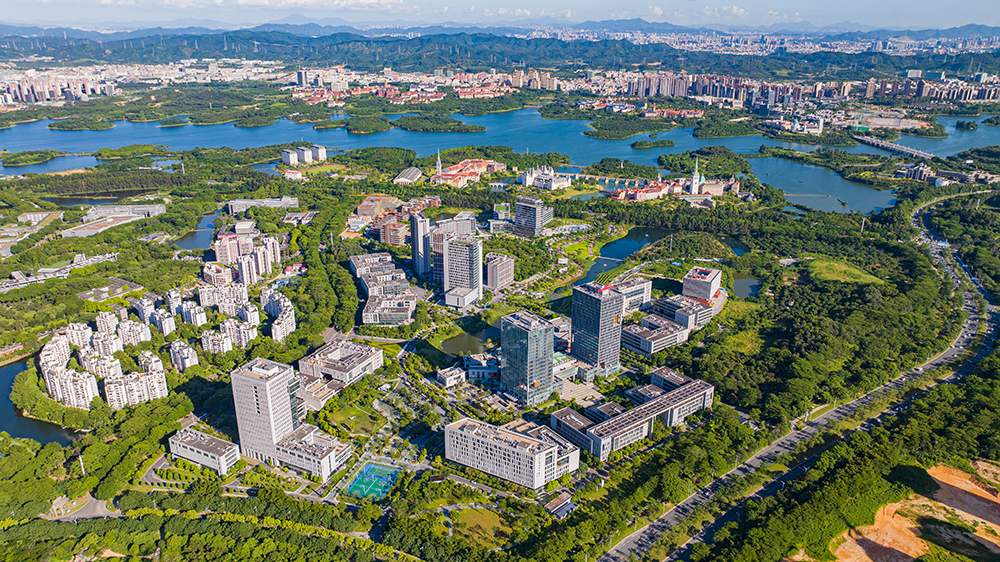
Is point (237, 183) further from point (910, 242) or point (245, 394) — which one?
point (910, 242)

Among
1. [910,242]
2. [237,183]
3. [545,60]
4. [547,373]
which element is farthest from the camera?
[545,60]

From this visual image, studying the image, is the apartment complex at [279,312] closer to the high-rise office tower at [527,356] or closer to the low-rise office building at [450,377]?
the low-rise office building at [450,377]

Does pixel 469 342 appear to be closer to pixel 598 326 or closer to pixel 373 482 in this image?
pixel 598 326

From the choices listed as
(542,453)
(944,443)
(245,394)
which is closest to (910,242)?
(944,443)

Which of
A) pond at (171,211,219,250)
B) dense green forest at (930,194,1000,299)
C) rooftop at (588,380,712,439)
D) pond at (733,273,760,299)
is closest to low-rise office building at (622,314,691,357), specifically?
rooftop at (588,380,712,439)

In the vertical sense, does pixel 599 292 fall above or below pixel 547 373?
above

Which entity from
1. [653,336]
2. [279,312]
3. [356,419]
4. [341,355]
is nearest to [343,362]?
[341,355]

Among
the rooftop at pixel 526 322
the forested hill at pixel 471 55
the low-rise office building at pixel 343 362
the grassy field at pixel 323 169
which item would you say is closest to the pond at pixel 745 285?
the rooftop at pixel 526 322

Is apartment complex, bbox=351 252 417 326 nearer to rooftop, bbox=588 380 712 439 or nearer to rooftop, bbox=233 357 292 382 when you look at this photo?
rooftop, bbox=233 357 292 382
